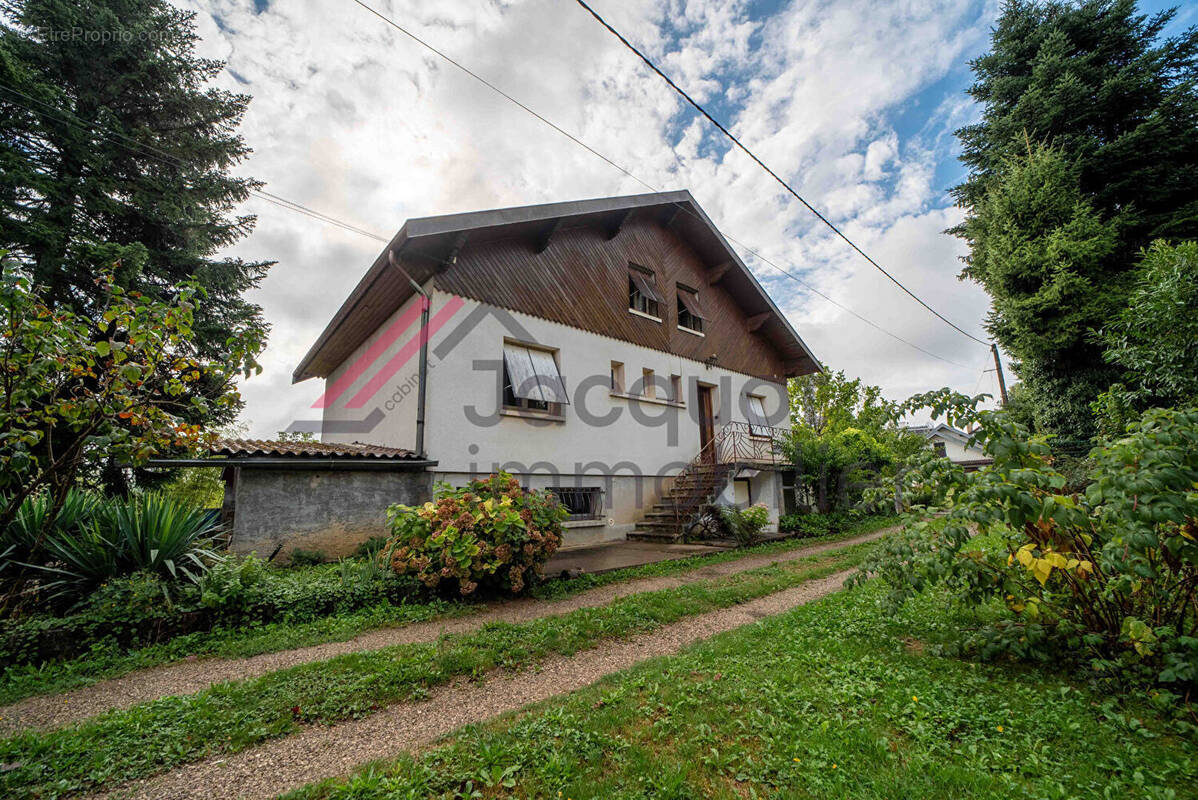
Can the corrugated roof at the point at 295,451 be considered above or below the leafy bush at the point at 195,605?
above

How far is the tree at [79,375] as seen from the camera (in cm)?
282

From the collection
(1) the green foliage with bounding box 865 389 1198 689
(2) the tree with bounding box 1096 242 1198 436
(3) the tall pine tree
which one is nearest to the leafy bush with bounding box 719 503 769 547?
(2) the tree with bounding box 1096 242 1198 436

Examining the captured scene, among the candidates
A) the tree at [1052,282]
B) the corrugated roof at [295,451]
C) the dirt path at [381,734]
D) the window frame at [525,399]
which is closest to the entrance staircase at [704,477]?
the window frame at [525,399]

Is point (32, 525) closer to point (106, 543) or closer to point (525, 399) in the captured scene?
point (106, 543)

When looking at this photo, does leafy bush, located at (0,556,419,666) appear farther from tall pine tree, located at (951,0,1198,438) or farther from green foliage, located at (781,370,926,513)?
tall pine tree, located at (951,0,1198,438)

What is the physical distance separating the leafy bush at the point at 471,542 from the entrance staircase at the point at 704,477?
5.05 metres

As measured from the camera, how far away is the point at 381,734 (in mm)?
2910

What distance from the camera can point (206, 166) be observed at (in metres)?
11.6

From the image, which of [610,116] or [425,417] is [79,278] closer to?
[425,417]

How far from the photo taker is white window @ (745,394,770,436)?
15.0 metres

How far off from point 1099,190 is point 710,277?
1191 centimetres

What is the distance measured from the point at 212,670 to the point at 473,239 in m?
7.98

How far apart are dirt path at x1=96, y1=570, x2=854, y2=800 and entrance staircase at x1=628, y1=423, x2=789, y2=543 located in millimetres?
6284

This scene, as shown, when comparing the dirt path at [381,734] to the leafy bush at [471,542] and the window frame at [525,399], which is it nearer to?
the leafy bush at [471,542]
